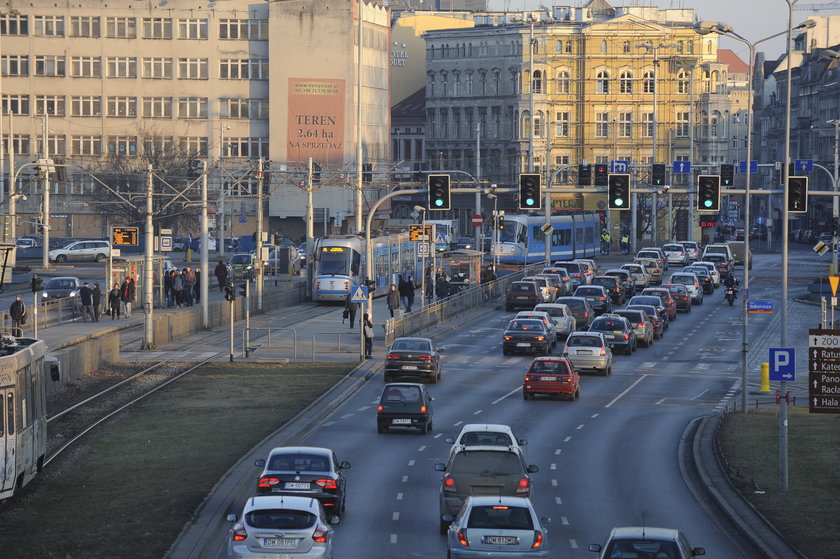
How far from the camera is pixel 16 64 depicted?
123m

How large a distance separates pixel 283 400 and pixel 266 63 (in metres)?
85.0

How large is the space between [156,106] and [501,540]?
350 ft

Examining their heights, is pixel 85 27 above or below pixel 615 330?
above

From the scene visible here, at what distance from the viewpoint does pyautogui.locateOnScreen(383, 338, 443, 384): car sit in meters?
47.2

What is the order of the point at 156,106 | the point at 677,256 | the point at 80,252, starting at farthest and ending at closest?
the point at 156,106, the point at 677,256, the point at 80,252

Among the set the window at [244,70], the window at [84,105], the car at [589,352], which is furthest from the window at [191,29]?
the car at [589,352]

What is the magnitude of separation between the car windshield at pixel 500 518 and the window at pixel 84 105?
4197 inches

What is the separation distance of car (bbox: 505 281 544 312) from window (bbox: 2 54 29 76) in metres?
65.2

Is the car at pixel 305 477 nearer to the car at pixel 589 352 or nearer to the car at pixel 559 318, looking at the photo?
the car at pixel 589 352

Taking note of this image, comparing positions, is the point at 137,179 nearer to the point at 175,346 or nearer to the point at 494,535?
the point at 175,346

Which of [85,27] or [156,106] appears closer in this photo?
[85,27]

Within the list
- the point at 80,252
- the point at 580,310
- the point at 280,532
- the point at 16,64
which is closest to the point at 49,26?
the point at 16,64

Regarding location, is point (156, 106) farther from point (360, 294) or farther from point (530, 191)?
point (530, 191)

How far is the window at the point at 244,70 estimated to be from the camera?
124438 mm
